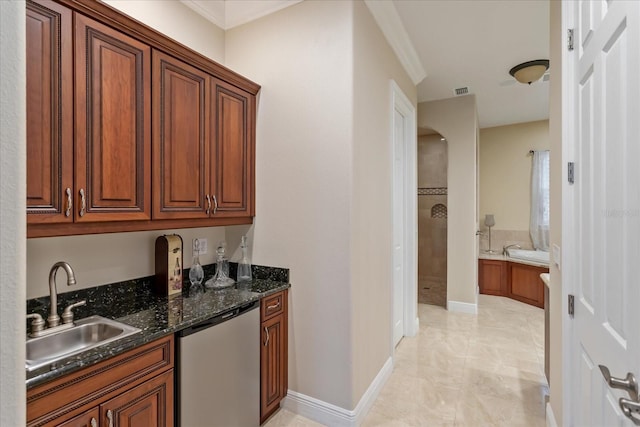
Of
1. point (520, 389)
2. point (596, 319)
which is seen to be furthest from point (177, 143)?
point (520, 389)

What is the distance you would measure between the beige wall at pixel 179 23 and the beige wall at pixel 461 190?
3031mm

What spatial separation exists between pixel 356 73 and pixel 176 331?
1795 mm

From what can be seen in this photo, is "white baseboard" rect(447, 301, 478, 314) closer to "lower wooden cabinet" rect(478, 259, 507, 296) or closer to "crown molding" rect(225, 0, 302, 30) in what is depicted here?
"lower wooden cabinet" rect(478, 259, 507, 296)

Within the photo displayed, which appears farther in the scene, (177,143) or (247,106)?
A: (247,106)

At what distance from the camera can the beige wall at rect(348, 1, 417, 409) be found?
2082 mm

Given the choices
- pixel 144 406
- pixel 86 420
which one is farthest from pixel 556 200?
pixel 86 420

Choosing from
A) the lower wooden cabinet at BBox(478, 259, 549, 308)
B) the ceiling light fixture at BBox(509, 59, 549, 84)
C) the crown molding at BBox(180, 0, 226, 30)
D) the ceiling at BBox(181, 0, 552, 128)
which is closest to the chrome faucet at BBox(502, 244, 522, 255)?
the lower wooden cabinet at BBox(478, 259, 549, 308)

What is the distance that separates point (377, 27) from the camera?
2453 mm

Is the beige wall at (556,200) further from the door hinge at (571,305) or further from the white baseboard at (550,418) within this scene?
the door hinge at (571,305)

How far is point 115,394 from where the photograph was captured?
1.28m

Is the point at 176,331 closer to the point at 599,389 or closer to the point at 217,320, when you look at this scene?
the point at 217,320

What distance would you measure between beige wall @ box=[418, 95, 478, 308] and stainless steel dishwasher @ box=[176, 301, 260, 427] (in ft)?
10.5

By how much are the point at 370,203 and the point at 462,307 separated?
2.81 meters

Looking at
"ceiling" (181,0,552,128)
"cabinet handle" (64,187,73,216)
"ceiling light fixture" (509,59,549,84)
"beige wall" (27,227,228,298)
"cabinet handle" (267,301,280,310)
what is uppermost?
"ceiling" (181,0,552,128)
